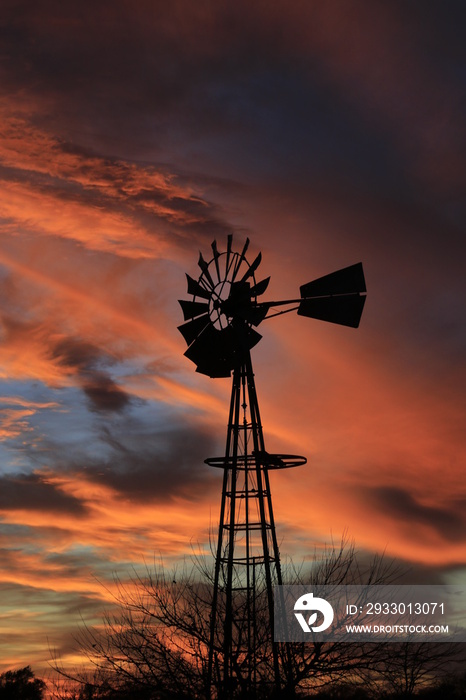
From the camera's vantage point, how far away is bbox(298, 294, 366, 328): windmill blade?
18000 millimetres

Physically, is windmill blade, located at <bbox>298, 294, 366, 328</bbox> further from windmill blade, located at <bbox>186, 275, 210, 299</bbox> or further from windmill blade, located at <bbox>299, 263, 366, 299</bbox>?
windmill blade, located at <bbox>186, 275, 210, 299</bbox>

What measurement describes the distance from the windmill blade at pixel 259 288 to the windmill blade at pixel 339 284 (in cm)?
88

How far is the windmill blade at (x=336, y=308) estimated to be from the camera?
1800 cm

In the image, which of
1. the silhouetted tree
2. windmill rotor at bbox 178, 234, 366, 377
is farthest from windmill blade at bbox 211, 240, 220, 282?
the silhouetted tree

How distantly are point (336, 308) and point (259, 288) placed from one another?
74.6 inches

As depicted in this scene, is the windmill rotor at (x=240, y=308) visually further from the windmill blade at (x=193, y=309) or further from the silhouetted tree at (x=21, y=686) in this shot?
the silhouetted tree at (x=21, y=686)

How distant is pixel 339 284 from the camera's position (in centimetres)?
1820

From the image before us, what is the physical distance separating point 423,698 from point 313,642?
9.02 m

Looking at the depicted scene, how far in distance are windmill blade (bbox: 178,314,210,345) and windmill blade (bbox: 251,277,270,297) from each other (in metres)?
1.22

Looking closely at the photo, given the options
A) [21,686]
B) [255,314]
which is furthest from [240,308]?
[21,686]

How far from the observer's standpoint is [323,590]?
768 inches

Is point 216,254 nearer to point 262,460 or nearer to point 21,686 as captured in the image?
point 262,460

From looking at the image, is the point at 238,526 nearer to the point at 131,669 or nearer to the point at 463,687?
the point at 131,669

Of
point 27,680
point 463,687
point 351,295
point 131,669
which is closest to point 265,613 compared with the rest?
point 131,669
